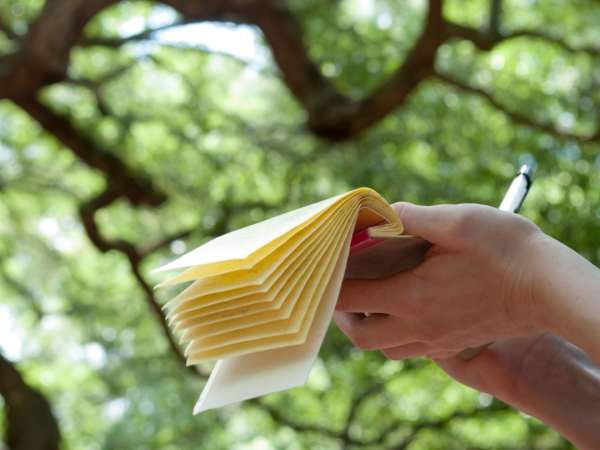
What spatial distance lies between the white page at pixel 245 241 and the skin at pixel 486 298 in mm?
155

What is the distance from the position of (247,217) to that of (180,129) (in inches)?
35.9

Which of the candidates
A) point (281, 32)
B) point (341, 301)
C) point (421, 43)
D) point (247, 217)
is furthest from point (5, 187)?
point (341, 301)

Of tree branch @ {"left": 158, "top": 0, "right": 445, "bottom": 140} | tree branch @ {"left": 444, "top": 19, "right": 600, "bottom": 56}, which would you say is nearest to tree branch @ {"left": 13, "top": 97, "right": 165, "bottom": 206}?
tree branch @ {"left": 158, "top": 0, "right": 445, "bottom": 140}

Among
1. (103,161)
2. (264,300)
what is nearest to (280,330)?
(264,300)

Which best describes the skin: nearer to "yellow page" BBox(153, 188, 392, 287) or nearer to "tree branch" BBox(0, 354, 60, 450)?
"yellow page" BBox(153, 188, 392, 287)

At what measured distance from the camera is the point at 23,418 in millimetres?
3773

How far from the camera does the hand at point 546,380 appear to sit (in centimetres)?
82

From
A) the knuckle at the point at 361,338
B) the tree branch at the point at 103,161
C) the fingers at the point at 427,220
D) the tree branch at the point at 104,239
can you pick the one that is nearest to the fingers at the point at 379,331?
the knuckle at the point at 361,338

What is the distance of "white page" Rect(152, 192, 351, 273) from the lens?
1.77 feet

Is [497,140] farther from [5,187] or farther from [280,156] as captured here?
[5,187]

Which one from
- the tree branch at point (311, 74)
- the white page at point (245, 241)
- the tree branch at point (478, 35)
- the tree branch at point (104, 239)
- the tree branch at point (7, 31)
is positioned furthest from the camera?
the tree branch at point (104, 239)

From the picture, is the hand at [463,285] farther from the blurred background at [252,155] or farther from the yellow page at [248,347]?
the blurred background at [252,155]

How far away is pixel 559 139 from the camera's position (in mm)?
3637

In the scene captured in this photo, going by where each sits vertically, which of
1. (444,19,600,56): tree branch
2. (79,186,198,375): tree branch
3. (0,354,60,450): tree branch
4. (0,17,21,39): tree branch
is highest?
(444,19,600,56): tree branch
